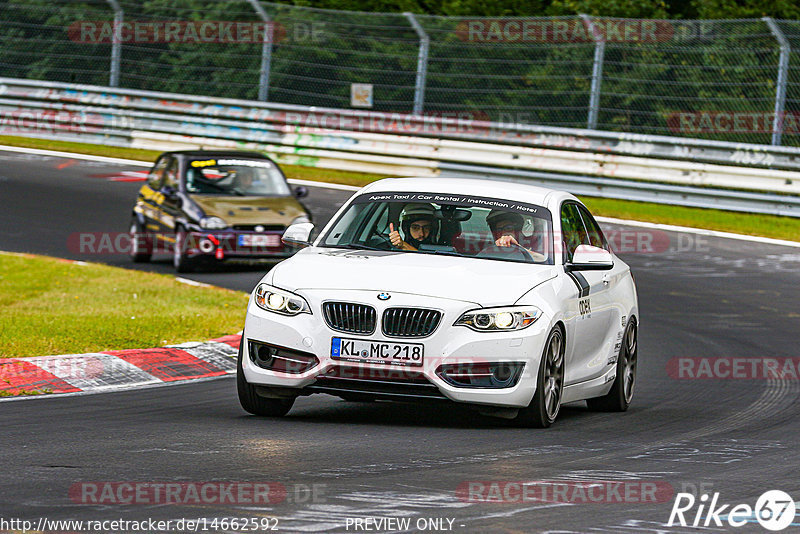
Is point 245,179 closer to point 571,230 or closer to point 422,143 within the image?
point 422,143

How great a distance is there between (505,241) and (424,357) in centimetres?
144

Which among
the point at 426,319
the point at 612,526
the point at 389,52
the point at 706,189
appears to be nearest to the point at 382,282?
the point at 426,319

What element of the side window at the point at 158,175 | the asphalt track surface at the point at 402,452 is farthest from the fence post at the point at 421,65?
the asphalt track surface at the point at 402,452

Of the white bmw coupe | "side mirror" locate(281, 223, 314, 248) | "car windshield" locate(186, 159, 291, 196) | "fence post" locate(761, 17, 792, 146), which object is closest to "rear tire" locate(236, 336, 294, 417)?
the white bmw coupe

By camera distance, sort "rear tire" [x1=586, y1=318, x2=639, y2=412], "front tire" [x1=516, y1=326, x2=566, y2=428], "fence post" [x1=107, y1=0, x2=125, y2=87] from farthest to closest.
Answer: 1. "fence post" [x1=107, y1=0, x2=125, y2=87]
2. "rear tire" [x1=586, y1=318, x2=639, y2=412]
3. "front tire" [x1=516, y1=326, x2=566, y2=428]

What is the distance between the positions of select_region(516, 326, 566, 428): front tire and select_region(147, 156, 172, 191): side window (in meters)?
11.3

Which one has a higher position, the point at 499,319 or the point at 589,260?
the point at 589,260

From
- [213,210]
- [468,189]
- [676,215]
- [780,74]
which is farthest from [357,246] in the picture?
[780,74]

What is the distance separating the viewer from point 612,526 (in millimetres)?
6117

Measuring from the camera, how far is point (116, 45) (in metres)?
30.0

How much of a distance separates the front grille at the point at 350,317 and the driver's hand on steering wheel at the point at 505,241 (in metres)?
1.39

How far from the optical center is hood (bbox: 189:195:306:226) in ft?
60.1

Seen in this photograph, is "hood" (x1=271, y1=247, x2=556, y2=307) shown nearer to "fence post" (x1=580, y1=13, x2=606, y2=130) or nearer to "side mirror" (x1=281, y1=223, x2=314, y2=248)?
"side mirror" (x1=281, y1=223, x2=314, y2=248)

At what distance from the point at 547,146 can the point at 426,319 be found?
17.7 meters
